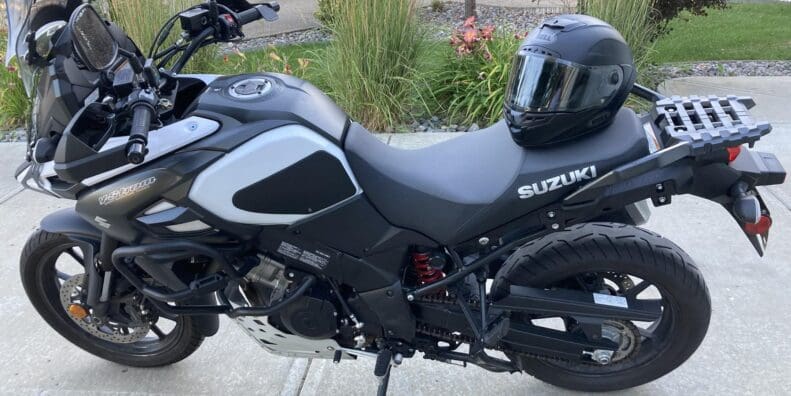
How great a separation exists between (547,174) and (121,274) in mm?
1413

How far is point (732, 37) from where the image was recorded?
7309mm

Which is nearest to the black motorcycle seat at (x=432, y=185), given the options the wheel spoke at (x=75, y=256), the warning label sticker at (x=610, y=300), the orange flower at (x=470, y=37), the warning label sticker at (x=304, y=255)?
the warning label sticker at (x=304, y=255)

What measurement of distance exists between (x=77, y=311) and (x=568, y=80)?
6.16 feet

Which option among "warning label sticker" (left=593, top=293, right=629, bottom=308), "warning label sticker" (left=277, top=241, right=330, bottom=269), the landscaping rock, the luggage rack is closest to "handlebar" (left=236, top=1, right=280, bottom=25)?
"warning label sticker" (left=277, top=241, right=330, bottom=269)

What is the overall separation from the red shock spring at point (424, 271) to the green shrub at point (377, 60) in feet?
9.29

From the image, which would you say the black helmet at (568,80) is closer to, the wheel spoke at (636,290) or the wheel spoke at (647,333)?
the wheel spoke at (636,290)

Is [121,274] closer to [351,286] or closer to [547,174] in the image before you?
[351,286]

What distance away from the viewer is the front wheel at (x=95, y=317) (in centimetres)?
233

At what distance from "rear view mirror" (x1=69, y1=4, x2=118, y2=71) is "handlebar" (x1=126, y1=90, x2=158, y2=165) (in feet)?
0.37

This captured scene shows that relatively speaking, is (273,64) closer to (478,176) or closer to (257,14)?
(257,14)

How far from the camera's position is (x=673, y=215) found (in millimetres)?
3578

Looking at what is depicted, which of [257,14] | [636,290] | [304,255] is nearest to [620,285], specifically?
[636,290]

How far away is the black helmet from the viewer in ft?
5.78

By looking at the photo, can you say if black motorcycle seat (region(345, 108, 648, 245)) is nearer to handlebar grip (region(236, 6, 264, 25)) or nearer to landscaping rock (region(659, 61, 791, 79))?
handlebar grip (region(236, 6, 264, 25))
